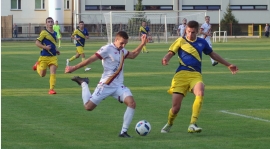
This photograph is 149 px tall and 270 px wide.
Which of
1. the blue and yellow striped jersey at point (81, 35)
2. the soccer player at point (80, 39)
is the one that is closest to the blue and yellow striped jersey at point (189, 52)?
the soccer player at point (80, 39)

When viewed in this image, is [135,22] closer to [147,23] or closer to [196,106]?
[147,23]

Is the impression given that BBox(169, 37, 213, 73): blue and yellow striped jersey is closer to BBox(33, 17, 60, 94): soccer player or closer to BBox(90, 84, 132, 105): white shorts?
BBox(90, 84, 132, 105): white shorts

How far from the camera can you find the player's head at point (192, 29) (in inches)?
442

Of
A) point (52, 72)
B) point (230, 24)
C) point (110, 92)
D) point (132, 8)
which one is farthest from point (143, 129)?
point (132, 8)

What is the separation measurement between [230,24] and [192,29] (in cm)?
6579

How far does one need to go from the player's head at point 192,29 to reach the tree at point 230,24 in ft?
215

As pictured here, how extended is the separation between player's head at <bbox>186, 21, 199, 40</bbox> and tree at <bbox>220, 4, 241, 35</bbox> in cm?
6548

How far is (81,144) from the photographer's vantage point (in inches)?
399

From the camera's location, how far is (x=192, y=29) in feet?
37.0

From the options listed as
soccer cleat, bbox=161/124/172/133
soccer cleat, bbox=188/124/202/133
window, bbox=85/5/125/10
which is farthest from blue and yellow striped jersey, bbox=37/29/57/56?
window, bbox=85/5/125/10

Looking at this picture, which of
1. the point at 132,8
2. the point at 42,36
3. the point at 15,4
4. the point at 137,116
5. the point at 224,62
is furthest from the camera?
the point at 15,4

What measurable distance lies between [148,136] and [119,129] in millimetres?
859

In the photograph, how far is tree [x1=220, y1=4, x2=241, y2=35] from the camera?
3009 inches

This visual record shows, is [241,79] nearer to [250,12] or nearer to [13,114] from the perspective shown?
[13,114]
